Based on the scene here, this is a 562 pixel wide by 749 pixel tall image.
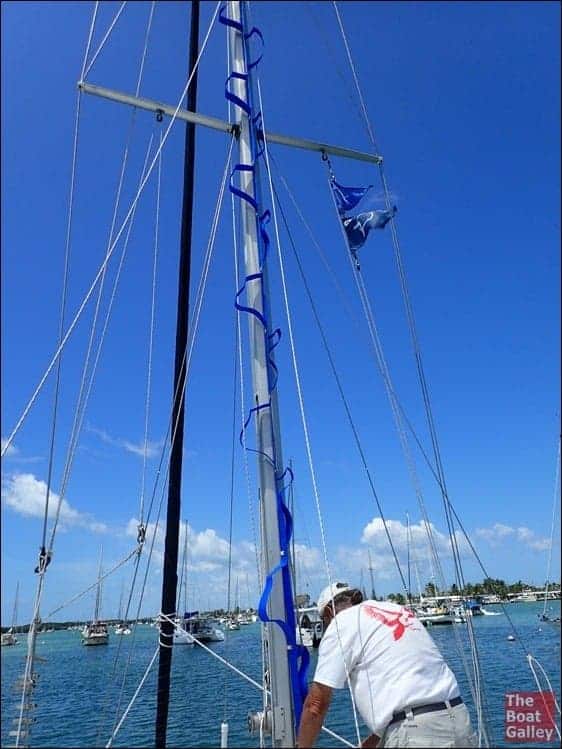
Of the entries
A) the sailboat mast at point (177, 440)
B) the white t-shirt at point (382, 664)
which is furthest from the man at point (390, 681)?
the sailboat mast at point (177, 440)

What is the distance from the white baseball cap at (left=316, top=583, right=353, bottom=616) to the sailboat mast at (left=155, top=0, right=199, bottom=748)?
81.4 inches

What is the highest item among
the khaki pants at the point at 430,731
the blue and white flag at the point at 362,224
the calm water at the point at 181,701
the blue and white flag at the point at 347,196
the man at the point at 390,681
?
the blue and white flag at the point at 347,196

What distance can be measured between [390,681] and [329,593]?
77 centimetres

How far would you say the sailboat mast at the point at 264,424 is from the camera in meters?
3.70

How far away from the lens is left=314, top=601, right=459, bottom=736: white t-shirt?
3.04 metres

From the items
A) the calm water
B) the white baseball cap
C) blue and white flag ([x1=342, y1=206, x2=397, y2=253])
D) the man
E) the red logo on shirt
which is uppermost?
blue and white flag ([x1=342, y1=206, x2=397, y2=253])

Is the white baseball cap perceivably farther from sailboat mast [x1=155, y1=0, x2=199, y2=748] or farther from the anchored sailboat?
sailboat mast [x1=155, y1=0, x2=199, y2=748]

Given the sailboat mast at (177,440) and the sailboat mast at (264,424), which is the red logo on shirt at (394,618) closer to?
the sailboat mast at (264,424)

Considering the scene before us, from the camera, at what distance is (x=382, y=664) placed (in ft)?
10.2

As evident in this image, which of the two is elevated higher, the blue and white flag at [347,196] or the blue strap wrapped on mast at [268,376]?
the blue and white flag at [347,196]

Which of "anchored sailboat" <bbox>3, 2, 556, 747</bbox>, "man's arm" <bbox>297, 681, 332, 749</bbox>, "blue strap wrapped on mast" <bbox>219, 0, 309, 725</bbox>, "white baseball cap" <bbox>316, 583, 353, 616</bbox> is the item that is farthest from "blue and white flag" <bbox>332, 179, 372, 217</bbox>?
"man's arm" <bbox>297, 681, 332, 749</bbox>

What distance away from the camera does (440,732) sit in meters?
2.99

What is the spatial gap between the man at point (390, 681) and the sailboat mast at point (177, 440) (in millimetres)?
2339

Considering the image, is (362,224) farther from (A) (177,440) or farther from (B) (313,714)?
(B) (313,714)
